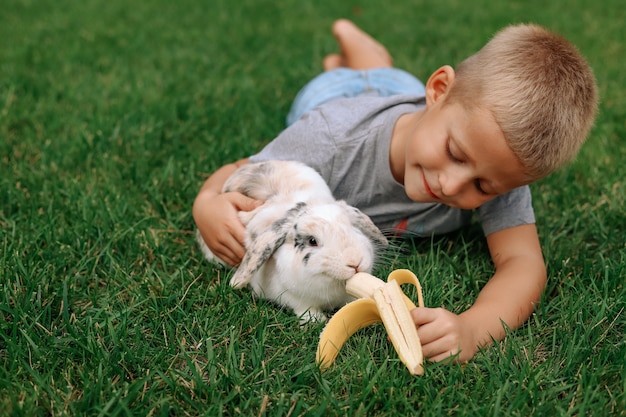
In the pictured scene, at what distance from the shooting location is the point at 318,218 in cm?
206

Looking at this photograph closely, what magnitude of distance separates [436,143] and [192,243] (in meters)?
1.05

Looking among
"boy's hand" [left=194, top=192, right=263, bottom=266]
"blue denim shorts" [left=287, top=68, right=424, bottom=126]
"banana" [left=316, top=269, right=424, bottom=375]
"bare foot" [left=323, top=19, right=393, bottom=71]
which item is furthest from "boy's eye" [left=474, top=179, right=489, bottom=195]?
"bare foot" [left=323, top=19, right=393, bottom=71]

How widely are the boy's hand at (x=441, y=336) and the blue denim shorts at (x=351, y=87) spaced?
174 centimetres

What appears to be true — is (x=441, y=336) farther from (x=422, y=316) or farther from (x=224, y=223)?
(x=224, y=223)

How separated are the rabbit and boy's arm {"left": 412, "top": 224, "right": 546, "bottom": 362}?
0.27 metres

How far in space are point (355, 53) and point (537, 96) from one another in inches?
86.8

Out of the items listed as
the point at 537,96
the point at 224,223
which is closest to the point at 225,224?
the point at 224,223

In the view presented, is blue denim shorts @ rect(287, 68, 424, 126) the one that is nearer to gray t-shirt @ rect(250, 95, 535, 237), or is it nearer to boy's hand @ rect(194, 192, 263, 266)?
gray t-shirt @ rect(250, 95, 535, 237)

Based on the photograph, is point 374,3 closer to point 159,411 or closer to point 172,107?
point 172,107

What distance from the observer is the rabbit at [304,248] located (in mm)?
2012

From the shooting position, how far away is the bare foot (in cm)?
415

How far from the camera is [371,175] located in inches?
106

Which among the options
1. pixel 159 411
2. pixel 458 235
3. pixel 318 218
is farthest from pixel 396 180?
pixel 159 411

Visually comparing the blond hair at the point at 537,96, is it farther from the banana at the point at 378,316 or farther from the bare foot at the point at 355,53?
the bare foot at the point at 355,53
